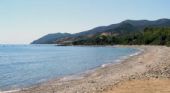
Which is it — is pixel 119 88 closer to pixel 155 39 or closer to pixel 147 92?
pixel 147 92

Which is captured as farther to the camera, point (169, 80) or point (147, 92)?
point (169, 80)

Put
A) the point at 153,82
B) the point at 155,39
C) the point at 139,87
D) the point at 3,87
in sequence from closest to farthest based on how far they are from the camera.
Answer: the point at 139,87
the point at 153,82
the point at 3,87
the point at 155,39

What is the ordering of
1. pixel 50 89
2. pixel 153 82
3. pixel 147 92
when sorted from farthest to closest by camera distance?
pixel 50 89 < pixel 153 82 < pixel 147 92

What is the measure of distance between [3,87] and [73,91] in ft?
33.1

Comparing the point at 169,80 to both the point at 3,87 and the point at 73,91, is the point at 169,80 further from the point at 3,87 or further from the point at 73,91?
the point at 3,87

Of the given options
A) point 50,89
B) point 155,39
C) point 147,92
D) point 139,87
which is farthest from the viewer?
point 155,39

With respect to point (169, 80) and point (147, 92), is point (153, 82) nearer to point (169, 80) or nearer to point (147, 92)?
point (169, 80)

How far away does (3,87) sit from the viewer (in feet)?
108

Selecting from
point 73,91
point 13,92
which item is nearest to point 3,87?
point 13,92

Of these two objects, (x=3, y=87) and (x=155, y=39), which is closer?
(x=3, y=87)

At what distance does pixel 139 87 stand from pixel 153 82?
2.30m

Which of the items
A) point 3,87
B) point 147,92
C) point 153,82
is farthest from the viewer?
point 3,87

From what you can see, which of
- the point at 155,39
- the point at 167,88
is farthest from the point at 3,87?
the point at 155,39

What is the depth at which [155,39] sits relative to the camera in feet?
593
